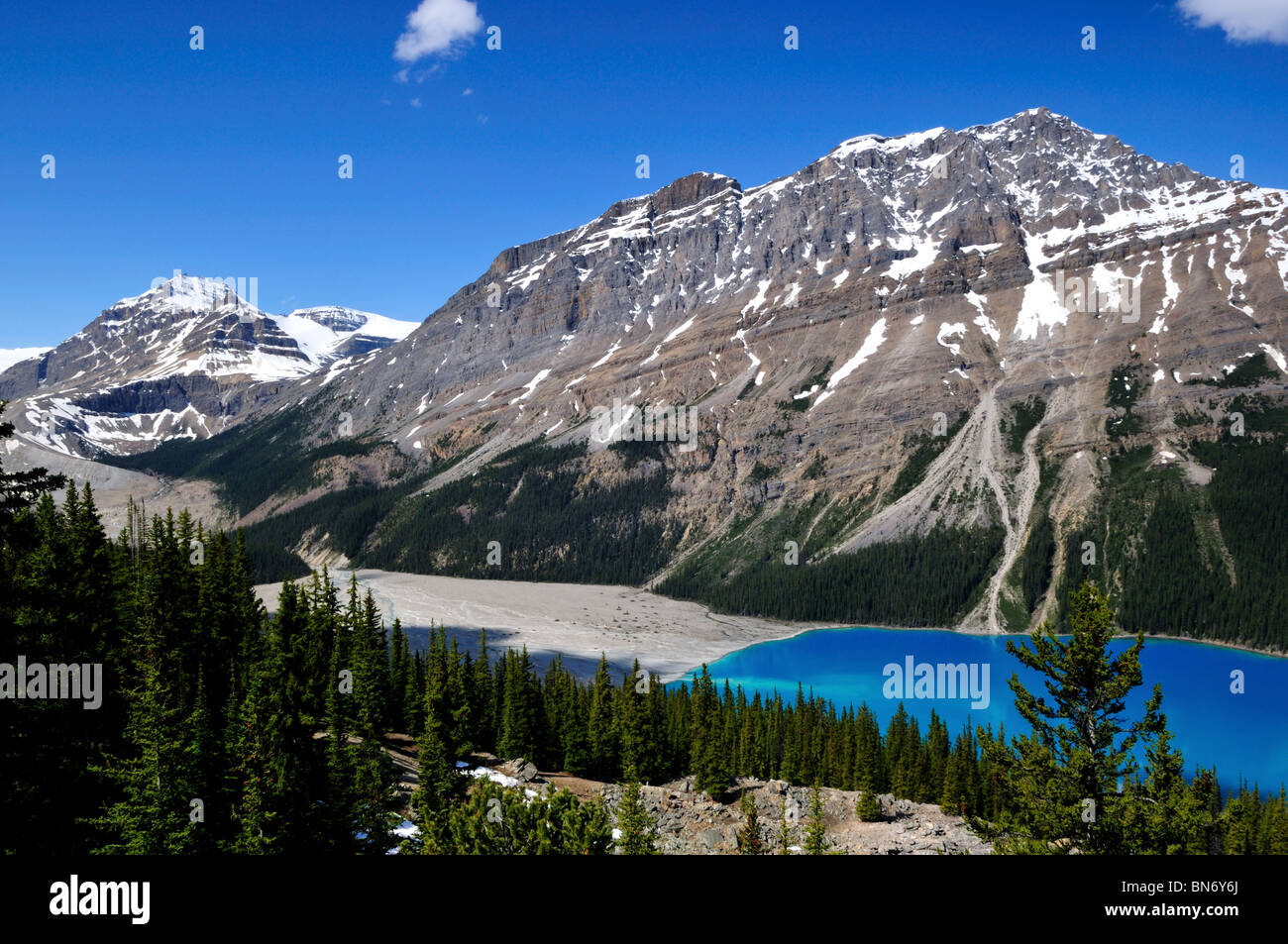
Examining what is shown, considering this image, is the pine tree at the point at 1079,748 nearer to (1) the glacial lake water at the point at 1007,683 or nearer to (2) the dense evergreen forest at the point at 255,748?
(2) the dense evergreen forest at the point at 255,748

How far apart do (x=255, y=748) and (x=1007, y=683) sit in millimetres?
68723

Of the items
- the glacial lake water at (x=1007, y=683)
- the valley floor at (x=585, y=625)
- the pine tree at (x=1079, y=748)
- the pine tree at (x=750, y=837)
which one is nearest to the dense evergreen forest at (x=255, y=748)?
the pine tree at (x=1079, y=748)

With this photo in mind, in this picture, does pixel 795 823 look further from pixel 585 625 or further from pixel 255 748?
pixel 585 625

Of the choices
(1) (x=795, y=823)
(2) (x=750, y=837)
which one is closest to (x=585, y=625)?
(1) (x=795, y=823)

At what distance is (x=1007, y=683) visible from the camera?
244 ft

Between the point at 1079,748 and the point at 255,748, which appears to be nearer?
the point at 1079,748

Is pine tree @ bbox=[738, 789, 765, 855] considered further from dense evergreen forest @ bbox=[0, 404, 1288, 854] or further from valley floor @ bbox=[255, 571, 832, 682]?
valley floor @ bbox=[255, 571, 832, 682]

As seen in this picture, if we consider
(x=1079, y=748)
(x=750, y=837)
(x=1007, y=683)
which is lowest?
(x=1007, y=683)

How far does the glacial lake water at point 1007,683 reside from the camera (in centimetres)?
9412

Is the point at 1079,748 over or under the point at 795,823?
over
